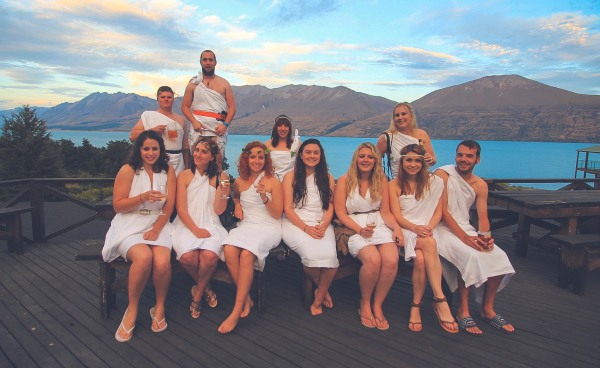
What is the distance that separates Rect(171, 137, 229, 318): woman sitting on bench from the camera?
295 cm

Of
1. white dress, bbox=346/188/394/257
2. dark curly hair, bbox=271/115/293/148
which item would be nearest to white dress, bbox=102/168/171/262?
dark curly hair, bbox=271/115/293/148

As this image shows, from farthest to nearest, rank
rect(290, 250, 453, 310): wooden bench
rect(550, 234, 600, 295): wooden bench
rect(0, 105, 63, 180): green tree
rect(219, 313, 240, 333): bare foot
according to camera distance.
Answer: rect(0, 105, 63, 180): green tree < rect(550, 234, 600, 295): wooden bench < rect(290, 250, 453, 310): wooden bench < rect(219, 313, 240, 333): bare foot

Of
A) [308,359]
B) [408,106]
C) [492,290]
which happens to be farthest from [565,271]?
[308,359]

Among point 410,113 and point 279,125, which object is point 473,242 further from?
point 279,125

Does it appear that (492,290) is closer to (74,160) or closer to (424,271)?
(424,271)

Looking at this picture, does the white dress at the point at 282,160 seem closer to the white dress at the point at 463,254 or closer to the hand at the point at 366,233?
the hand at the point at 366,233

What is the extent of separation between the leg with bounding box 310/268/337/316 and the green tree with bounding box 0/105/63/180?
67.6 ft

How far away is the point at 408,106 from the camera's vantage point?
4082 mm

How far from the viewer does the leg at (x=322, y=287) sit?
306 cm

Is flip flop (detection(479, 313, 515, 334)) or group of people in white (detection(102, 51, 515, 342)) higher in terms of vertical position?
group of people in white (detection(102, 51, 515, 342))

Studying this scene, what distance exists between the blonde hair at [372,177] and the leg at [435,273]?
0.62 meters

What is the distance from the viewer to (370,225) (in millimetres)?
3033

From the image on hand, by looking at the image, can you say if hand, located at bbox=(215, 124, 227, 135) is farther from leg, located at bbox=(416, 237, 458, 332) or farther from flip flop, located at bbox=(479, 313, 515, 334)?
flip flop, located at bbox=(479, 313, 515, 334)

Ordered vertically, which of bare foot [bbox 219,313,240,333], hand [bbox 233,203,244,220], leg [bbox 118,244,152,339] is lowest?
bare foot [bbox 219,313,240,333]
